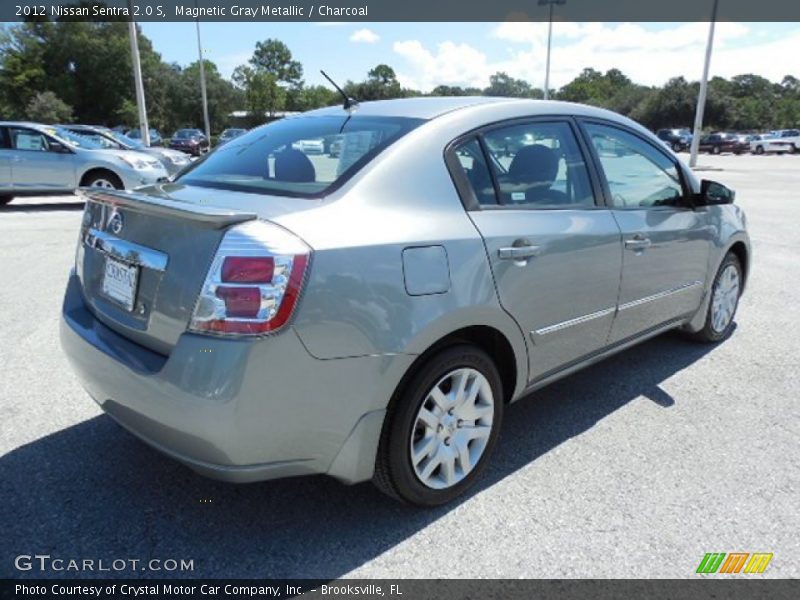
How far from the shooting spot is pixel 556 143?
316 centimetres

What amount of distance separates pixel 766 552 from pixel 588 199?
178 centimetres

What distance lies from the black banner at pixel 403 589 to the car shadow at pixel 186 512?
0.16 ft

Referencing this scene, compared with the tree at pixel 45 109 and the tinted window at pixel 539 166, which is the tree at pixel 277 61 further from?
the tinted window at pixel 539 166

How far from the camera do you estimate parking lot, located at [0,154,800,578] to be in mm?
2318

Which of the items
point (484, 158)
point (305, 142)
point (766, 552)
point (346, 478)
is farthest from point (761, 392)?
point (305, 142)

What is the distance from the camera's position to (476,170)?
2707 mm

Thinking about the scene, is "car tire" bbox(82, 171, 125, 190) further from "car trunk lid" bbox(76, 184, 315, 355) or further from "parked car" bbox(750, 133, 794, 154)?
"parked car" bbox(750, 133, 794, 154)

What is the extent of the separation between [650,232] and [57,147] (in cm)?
1226

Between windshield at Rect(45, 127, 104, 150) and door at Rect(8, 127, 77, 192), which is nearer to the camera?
door at Rect(8, 127, 77, 192)

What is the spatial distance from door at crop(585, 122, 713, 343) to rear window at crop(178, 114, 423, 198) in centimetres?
133

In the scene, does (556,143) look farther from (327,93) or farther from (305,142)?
(327,93)

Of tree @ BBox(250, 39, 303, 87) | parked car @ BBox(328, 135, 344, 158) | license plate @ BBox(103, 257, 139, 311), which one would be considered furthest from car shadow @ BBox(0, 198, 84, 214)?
tree @ BBox(250, 39, 303, 87)

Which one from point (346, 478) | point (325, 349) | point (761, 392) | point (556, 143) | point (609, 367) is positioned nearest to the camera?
A: point (325, 349)

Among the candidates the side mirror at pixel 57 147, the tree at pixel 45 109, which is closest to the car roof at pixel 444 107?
the side mirror at pixel 57 147
